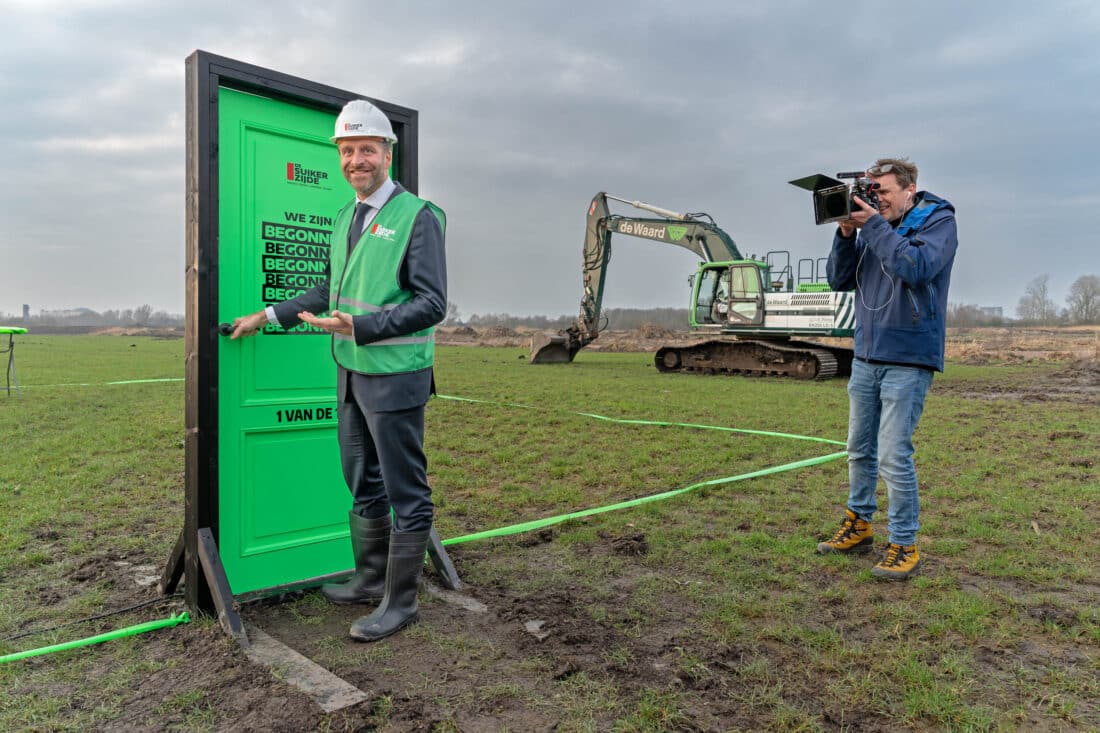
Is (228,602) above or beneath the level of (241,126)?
beneath

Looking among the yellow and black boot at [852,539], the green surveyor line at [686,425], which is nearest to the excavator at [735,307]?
the green surveyor line at [686,425]

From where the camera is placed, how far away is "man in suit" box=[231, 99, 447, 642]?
286 cm

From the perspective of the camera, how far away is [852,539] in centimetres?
414

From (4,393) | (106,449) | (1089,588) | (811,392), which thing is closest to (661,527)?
(1089,588)

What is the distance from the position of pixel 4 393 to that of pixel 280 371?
11.6 metres

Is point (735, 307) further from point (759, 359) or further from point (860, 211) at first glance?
point (860, 211)

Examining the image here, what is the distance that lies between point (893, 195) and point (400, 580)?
10.6 ft

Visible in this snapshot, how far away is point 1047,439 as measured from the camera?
7910mm

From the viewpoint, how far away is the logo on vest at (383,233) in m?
2.88

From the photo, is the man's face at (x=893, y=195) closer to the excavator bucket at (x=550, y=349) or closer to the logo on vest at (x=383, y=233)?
the logo on vest at (x=383, y=233)

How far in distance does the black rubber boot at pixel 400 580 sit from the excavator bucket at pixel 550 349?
1848 centimetres

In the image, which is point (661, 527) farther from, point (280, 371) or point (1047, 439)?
point (1047, 439)

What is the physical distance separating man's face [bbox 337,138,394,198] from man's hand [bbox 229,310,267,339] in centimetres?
71

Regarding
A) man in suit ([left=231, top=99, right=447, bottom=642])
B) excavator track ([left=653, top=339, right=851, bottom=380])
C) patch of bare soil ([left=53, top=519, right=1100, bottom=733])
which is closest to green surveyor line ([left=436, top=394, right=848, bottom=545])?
patch of bare soil ([left=53, top=519, right=1100, bottom=733])
